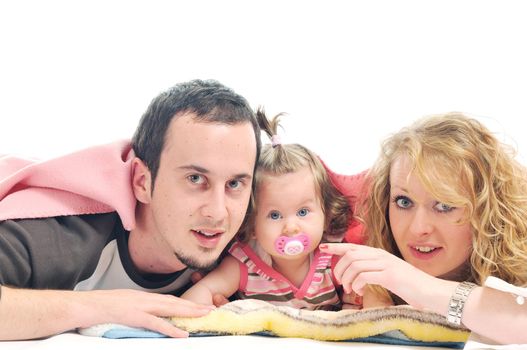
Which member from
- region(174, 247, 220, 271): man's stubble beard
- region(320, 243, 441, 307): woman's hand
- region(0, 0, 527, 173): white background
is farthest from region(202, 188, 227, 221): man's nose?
region(0, 0, 527, 173): white background

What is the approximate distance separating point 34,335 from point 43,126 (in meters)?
1.30

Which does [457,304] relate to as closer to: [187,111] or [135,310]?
[135,310]

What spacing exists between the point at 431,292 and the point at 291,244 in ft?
1.36

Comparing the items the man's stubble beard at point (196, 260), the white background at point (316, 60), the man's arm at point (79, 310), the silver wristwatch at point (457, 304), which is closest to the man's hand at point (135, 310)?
the man's arm at point (79, 310)

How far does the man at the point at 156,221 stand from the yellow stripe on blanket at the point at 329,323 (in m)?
0.05

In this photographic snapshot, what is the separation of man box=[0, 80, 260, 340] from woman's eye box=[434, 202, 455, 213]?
17.4 inches

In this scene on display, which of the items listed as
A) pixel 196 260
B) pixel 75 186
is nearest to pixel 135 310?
pixel 196 260

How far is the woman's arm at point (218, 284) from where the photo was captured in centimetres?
167

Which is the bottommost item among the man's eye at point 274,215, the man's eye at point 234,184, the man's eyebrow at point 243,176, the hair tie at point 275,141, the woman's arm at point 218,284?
the woman's arm at point 218,284

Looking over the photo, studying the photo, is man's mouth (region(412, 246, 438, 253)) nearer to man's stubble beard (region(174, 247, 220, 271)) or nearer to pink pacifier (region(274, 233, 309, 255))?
pink pacifier (region(274, 233, 309, 255))

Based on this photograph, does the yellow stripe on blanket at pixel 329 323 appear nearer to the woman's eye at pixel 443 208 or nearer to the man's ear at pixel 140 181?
the woman's eye at pixel 443 208

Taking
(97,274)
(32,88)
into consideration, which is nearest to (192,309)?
(97,274)

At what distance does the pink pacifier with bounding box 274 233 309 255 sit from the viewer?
167cm

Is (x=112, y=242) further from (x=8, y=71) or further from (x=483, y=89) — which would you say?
(x=483, y=89)
